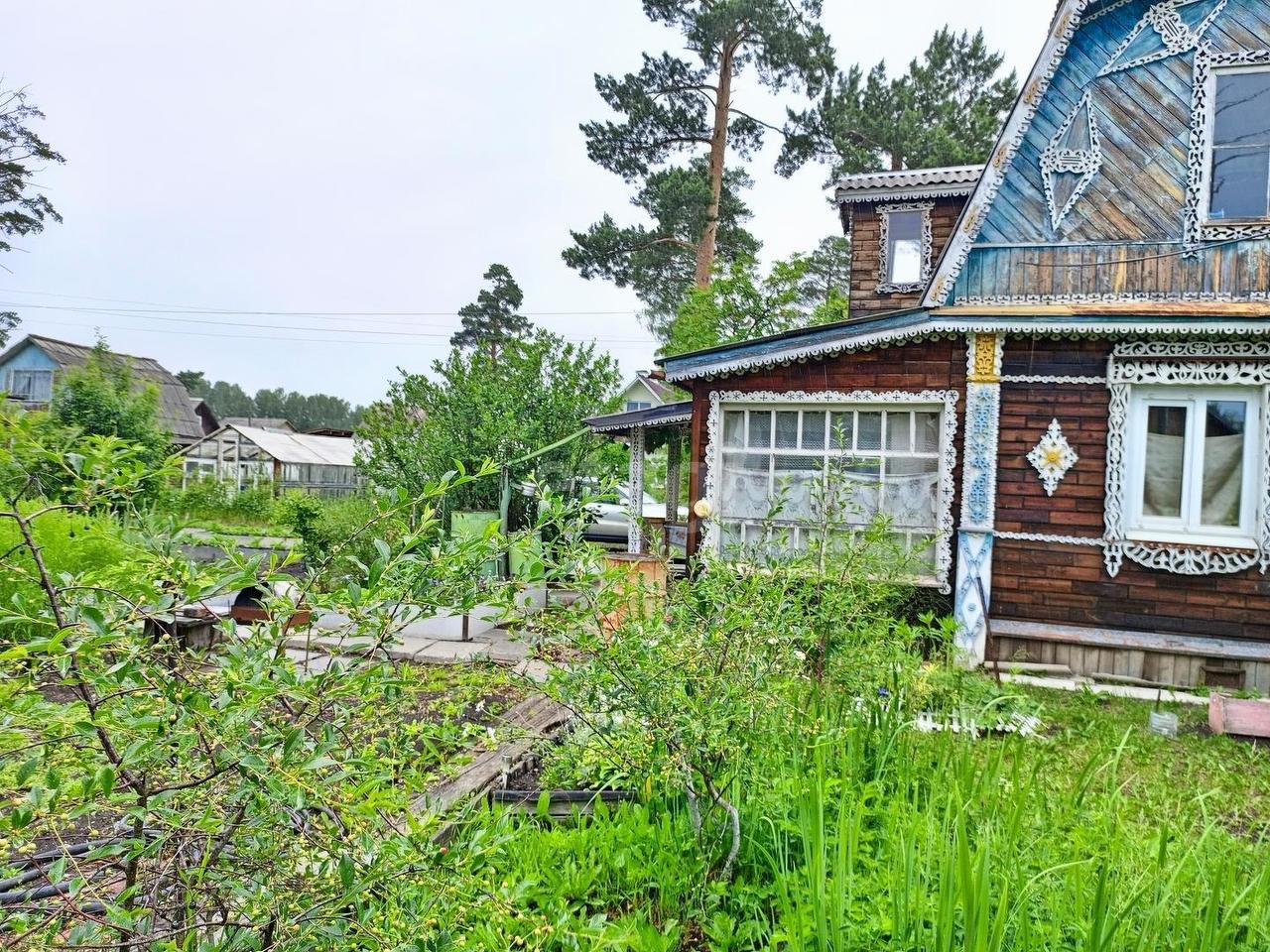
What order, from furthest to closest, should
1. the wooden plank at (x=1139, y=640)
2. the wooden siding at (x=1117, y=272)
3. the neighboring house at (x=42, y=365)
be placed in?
the neighboring house at (x=42, y=365) → the wooden siding at (x=1117, y=272) → the wooden plank at (x=1139, y=640)

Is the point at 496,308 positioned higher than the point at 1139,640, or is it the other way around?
the point at 496,308

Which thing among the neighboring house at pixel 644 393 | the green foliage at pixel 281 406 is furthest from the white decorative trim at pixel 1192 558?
the green foliage at pixel 281 406

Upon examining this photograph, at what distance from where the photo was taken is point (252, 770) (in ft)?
4.45

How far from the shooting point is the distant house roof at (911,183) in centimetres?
1190

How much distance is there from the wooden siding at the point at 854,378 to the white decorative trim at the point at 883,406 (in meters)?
0.06

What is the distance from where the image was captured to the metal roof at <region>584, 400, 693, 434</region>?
11.4 meters

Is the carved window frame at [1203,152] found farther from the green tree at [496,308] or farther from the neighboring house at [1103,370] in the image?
the green tree at [496,308]

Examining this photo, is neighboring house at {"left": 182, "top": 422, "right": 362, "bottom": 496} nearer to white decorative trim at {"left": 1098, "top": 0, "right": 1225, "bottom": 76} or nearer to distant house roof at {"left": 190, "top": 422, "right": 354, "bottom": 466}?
distant house roof at {"left": 190, "top": 422, "right": 354, "bottom": 466}

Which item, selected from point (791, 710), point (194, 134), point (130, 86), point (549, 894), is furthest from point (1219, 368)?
point (194, 134)

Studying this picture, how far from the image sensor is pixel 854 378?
8.33 meters

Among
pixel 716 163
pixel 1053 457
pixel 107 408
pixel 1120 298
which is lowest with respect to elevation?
pixel 1053 457

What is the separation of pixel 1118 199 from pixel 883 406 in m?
3.11

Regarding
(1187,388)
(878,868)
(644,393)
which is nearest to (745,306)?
(1187,388)

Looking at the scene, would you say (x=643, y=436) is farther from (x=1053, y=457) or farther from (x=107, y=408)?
(x=107, y=408)
